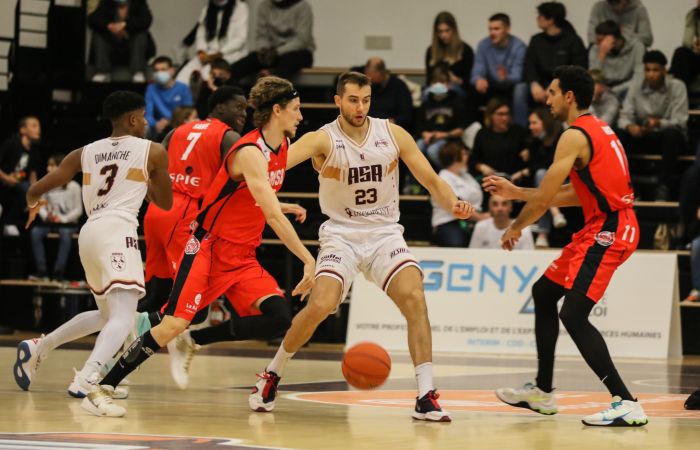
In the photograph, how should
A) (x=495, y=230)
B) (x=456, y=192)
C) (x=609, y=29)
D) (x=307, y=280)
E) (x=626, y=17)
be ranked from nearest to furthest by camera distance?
1. (x=307, y=280)
2. (x=495, y=230)
3. (x=456, y=192)
4. (x=609, y=29)
5. (x=626, y=17)

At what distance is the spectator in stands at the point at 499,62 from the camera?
1620cm

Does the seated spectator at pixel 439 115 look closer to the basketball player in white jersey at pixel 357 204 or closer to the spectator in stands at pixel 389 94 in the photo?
the spectator in stands at pixel 389 94

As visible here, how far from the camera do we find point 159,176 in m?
7.71

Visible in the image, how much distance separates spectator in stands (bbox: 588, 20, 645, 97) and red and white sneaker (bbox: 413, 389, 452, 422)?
9.69 m

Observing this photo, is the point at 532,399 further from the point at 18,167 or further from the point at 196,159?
the point at 18,167

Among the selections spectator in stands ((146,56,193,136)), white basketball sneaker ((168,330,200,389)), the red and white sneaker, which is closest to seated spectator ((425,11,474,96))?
spectator in stands ((146,56,193,136))

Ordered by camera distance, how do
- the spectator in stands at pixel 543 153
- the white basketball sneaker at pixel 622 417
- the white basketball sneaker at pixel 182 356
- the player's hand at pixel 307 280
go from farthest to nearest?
the spectator in stands at pixel 543 153 → the white basketball sneaker at pixel 182 356 → the white basketball sneaker at pixel 622 417 → the player's hand at pixel 307 280

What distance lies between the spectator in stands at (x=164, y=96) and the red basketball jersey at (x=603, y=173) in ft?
33.9

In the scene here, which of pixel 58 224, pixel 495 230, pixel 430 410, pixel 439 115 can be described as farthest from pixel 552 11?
pixel 430 410

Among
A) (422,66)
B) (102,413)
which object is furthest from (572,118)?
(422,66)

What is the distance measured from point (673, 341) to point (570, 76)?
22.0 ft

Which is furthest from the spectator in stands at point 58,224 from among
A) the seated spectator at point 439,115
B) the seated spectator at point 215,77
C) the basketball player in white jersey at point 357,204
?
the basketball player in white jersey at point 357,204

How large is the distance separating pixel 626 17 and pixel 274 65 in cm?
485

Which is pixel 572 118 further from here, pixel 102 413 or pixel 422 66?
pixel 422 66
